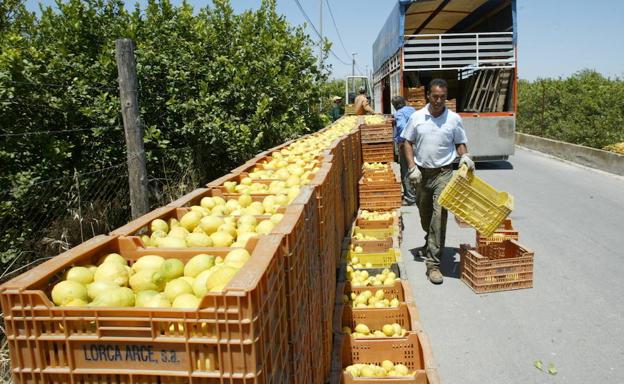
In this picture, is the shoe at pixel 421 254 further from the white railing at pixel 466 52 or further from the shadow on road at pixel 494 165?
the shadow on road at pixel 494 165

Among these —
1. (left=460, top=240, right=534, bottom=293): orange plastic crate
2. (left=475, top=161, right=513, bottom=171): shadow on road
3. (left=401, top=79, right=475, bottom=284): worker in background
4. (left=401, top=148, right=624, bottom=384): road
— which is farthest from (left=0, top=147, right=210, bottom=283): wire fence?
(left=475, top=161, right=513, bottom=171): shadow on road

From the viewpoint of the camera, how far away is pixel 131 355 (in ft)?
5.50

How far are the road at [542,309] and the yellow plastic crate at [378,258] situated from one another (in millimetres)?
348

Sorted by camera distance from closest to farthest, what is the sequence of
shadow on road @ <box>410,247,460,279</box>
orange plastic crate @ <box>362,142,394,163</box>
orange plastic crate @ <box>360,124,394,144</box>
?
1. shadow on road @ <box>410,247,460,279</box>
2. orange plastic crate @ <box>360,124,394,144</box>
3. orange plastic crate @ <box>362,142,394,163</box>

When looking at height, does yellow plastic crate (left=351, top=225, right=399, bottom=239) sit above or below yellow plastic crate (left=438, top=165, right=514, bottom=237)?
below

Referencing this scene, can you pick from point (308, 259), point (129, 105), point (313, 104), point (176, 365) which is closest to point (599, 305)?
point (308, 259)

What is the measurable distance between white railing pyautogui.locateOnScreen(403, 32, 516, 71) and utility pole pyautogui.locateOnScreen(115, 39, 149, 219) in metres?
9.54

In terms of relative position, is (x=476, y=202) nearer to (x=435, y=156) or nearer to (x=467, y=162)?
(x=467, y=162)

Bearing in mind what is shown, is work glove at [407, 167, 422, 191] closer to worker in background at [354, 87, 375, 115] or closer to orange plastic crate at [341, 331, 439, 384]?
orange plastic crate at [341, 331, 439, 384]

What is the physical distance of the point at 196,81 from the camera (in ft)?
31.5

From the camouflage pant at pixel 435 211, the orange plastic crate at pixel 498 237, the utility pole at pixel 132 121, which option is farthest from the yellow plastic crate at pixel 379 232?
the utility pole at pixel 132 121

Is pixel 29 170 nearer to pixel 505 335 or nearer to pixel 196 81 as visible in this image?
pixel 196 81

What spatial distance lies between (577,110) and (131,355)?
20.5 metres

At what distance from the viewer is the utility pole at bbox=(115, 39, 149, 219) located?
5238mm
